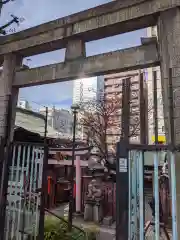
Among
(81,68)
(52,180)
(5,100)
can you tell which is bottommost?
(52,180)

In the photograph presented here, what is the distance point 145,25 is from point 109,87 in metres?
40.5

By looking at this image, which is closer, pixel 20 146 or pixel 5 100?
pixel 20 146

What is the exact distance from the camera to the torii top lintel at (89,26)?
396 centimetres

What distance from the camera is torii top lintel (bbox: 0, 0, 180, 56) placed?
156 inches

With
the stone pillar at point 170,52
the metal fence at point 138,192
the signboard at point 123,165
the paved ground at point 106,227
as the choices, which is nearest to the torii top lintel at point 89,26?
the stone pillar at point 170,52

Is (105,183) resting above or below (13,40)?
below

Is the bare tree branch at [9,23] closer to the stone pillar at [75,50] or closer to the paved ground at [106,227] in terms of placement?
the stone pillar at [75,50]

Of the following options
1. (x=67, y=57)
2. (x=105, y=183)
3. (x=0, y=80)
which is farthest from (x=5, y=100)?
(x=105, y=183)

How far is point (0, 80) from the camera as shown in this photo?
17.3 ft

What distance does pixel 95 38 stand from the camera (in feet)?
15.4

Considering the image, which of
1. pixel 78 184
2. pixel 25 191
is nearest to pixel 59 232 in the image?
pixel 25 191

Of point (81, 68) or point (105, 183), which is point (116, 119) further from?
point (81, 68)

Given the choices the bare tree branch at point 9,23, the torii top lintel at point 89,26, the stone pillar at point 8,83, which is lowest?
the stone pillar at point 8,83

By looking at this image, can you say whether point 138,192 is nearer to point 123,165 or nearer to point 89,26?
point 123,165
